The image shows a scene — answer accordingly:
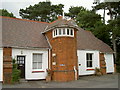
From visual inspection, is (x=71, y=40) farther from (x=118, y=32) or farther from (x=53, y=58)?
(x=118, y=32)

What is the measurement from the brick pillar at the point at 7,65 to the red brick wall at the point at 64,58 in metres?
4.38

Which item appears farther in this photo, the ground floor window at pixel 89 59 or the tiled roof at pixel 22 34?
the ground floor window at pixel 89 59

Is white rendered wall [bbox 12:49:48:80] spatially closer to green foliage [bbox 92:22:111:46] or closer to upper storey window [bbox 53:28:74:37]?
Result: upper storey window [bbox 53:28:74:37]

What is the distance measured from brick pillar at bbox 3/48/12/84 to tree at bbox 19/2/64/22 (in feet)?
102

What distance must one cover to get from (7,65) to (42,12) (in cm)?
3229

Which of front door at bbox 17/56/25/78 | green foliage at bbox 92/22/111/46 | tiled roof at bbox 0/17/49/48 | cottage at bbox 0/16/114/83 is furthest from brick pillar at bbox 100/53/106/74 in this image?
front door at bbox 17/56/25/78

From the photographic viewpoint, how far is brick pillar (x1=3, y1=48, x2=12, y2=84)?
14238 millimetres

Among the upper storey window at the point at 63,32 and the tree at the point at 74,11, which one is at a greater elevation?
the tree at the point at 74,11

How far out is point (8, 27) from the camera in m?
18.1

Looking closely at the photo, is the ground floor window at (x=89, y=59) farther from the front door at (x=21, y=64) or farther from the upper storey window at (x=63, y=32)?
the front door at (x=21, y=64)

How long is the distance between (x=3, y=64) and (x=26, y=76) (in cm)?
267

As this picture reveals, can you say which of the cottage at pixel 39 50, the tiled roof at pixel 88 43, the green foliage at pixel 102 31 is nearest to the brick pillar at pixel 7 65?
the cottage at pixel 39 50

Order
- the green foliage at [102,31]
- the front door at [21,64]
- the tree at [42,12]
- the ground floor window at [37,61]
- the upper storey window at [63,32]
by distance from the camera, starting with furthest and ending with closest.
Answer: the tree at [42,12] < the green foliage at [102,31] < the ground floor window at [37,61] < the upper storey window at [63,32] < the front door at [21,64]

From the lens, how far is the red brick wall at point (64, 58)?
52.7 feet
